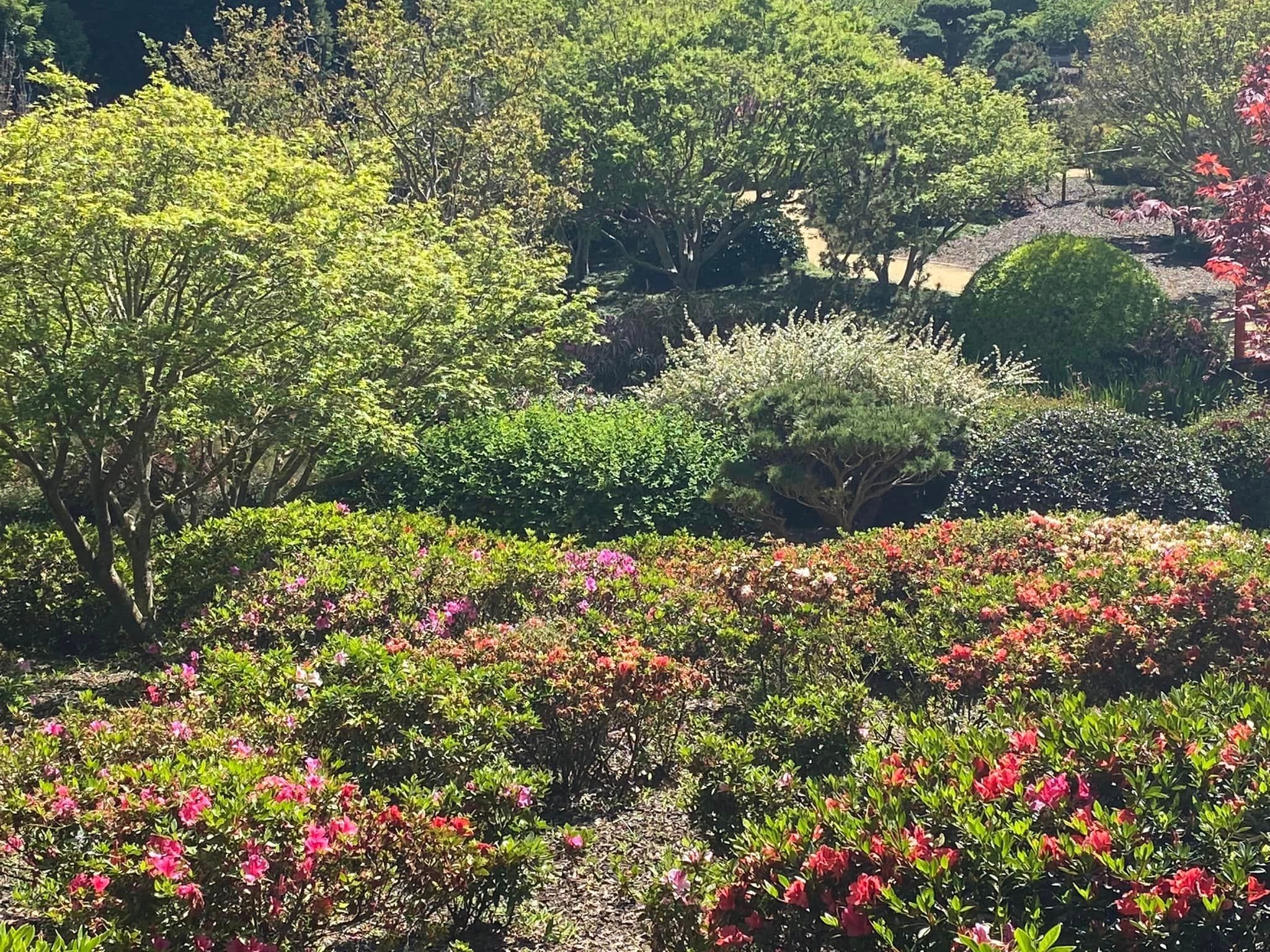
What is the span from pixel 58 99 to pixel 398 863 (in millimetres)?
7317

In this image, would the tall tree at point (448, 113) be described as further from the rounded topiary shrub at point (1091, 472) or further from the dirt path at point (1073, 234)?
the rounded topiary shrub at point (1091, 472)

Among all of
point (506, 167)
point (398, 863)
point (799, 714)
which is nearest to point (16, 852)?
point (398, 863)

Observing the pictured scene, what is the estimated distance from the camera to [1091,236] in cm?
2211

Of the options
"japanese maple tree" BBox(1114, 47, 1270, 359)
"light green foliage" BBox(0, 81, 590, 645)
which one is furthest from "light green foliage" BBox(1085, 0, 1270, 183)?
"light green foliage" BBox(0, 81, 590, 645)

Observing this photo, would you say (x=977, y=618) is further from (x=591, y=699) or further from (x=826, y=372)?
(x=826, y=372)

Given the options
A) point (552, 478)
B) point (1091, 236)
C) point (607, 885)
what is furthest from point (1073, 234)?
point (607, 885)

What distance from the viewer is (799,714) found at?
4820mm

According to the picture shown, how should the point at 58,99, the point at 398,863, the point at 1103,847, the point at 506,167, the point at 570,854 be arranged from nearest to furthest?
the point at 1103,847
the point at 398,863
the point at 570,854
the point at 58,99
the point at 506,167

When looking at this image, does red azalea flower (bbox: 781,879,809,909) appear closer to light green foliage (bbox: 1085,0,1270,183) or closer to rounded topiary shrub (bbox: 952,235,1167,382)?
rounded topiary shrub (bbox: 952,235,1167,382)

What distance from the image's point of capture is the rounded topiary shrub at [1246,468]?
10.8 m

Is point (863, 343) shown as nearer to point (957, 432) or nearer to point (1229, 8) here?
point (957, 432)

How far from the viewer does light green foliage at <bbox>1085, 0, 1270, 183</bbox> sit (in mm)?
21625

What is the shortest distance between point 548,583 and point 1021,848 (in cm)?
379

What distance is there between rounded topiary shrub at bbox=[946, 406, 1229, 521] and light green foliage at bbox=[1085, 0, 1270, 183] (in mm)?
13979
